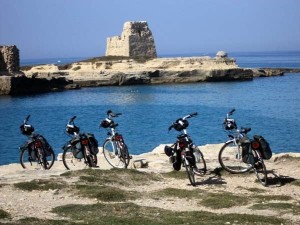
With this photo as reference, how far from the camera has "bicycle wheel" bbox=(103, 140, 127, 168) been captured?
519 inches

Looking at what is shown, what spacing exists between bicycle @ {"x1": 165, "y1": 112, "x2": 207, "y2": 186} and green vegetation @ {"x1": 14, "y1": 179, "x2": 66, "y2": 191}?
2.45 meters

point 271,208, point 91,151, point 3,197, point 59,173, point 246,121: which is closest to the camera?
point 271,208

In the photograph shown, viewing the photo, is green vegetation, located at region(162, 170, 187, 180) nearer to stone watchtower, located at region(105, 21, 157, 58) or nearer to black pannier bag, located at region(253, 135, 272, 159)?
black pannier bag, located at region(253, 135, 272, 159)

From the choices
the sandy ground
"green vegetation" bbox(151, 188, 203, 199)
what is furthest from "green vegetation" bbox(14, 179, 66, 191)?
"green vegetation" bbox(151, 188, 203, 199)

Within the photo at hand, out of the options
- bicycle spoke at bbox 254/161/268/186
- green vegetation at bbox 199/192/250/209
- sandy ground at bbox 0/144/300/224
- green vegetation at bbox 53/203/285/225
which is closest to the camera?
green vegetation at bbox 53/203/285/225

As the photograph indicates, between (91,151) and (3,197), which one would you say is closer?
(3,197)

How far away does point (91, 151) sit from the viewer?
12.9 meters

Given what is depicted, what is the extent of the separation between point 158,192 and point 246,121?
31069 millimetres

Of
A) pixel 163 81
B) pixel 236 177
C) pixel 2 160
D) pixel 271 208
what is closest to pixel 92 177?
pixel 236 177

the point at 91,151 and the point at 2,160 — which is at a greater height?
the point at 91,151

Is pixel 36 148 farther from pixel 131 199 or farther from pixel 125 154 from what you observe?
pixel 131 199

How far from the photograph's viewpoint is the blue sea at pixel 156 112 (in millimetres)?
31911

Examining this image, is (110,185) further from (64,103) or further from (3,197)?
(64,103)

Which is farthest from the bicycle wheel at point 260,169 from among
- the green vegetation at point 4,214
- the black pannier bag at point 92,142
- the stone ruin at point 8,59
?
the stone ruin at point 8,59
